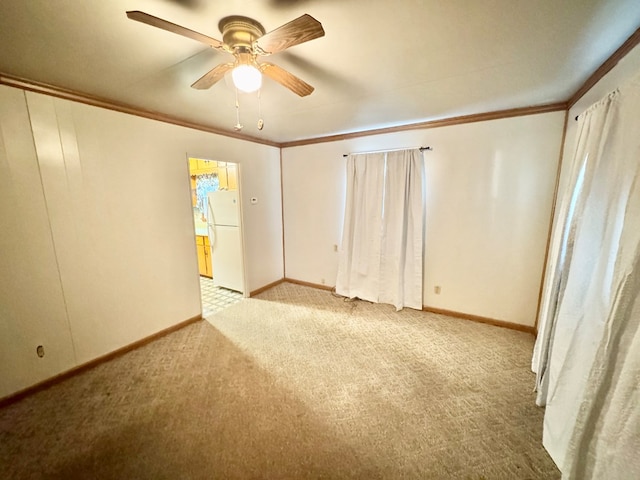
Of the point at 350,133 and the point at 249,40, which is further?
the point at 350,133

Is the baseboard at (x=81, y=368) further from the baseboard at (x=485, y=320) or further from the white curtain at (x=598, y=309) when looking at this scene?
the white curtain at (x=598, y=309)

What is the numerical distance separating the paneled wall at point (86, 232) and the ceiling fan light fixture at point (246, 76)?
1683mm

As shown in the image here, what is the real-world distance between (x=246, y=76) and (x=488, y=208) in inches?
109

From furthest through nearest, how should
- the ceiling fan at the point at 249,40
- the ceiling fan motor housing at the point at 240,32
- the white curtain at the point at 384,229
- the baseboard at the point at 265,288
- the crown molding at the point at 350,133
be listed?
the baseboard at the point at 265,288
the white curtain at the point at 384,229
the crown molding at the point at 350,133
the ceiling fan motor housing at the point at 240,32
the ceiling fan at the point at 249,40

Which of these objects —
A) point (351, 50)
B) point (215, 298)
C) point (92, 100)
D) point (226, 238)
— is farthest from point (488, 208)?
point (92, 100)

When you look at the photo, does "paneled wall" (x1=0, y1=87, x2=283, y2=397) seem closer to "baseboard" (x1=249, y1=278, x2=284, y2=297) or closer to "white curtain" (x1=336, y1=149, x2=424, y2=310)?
"baseboard" (x1=249, y1=278, x2=284, y2=297)

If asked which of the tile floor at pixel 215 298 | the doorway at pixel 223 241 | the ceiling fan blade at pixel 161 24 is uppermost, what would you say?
the ceiling fan blade at pixel 161 24

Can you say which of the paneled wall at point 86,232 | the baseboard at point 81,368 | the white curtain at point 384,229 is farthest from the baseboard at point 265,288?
the white curtain at point 384,229

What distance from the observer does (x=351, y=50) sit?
1489 mm

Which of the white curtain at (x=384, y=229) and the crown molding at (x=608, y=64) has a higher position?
the crown molding at (x=608, y=64)

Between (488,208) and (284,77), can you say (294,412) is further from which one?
(488,208)

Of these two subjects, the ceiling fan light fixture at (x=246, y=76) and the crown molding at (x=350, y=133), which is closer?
the ceiling fan light fixture at (x=246, y=76)

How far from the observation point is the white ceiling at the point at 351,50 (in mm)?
1149

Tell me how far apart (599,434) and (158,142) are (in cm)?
373
